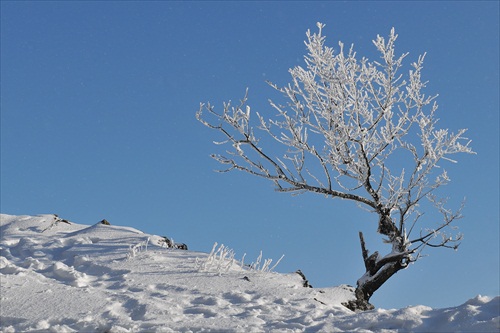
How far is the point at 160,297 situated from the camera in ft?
22.5

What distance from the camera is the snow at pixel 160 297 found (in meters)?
5.46

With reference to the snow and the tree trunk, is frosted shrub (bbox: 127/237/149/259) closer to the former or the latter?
the snow

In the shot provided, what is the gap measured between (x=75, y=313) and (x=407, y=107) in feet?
23.7

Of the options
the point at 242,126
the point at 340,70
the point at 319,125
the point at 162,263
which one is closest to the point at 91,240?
the point at 162,263

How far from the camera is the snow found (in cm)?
546

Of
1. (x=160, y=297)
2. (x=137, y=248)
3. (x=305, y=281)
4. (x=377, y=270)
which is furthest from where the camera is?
(x=377, y=270)

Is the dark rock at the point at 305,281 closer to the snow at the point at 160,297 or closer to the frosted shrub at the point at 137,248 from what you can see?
the snow at the point at 160,297

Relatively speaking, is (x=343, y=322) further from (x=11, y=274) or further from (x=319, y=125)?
(x=319, y=125)

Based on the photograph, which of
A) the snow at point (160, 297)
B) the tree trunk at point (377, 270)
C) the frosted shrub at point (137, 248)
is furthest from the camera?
the tree trunk at point (377, 270)

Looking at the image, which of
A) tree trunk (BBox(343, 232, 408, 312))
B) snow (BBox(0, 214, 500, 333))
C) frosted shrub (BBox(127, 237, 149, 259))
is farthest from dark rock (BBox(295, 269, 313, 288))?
frosted shrub (BBox(127, 237, 149, 259))

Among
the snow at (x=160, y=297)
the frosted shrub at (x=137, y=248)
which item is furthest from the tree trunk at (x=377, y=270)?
the frosted shrub at (x=137, y=248)

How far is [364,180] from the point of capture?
1052cm

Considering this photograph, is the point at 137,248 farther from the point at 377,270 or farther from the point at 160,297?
the point at 377,270

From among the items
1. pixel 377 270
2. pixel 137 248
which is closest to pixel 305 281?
pixel 377 270
